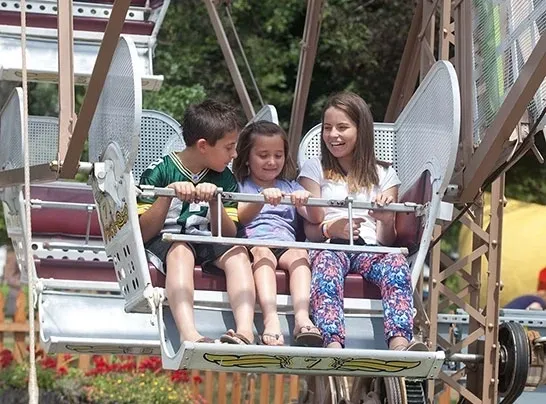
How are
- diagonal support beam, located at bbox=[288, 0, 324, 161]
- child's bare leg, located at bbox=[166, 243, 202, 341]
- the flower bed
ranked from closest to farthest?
1. child's bare leg, located at bbox=[166, 243, 202, 341]
2. diagonal support beam, located at bbox=[288, 0, 324, 161]
3. the flower bed

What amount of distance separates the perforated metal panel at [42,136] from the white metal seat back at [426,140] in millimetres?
1427

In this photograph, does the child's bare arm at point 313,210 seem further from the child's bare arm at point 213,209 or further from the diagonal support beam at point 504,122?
the diagonal support beam at point 504,122

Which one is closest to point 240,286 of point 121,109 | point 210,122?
point 210,122

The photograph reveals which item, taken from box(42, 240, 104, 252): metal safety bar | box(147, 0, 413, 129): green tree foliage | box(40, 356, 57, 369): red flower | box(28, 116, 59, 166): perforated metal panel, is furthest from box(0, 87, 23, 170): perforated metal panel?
box(147, 0, 413, 129): green tree foliage

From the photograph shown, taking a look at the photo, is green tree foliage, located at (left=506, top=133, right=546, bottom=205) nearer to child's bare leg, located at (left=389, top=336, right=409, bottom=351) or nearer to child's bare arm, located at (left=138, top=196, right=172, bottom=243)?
child's bare leg, located at (left=389, top=336, right=409, bottom=351)

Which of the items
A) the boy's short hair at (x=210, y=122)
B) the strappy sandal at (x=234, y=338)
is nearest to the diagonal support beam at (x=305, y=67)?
the boy's short hair at (x=210, y=122)

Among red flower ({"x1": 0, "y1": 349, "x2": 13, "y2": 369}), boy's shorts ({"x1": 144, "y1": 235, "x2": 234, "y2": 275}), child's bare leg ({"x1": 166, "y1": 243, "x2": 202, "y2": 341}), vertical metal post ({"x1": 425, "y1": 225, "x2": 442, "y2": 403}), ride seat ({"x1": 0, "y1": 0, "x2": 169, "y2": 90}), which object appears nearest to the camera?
child's bare leg ({"x1": 166, "y1": 243, "x2": 202, "y2": 341})

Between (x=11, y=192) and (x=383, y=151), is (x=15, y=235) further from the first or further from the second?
(x=383, y=151)

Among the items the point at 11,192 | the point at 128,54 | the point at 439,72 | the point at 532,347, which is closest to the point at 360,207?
the point at 439,72

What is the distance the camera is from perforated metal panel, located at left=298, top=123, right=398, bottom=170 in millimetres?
6121

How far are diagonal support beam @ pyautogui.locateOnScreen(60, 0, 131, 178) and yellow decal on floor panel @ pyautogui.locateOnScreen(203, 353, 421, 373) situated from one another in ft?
3.48

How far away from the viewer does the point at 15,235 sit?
650 centimetres

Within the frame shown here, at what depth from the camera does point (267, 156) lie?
217 inches

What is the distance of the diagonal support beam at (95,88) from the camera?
466cm
